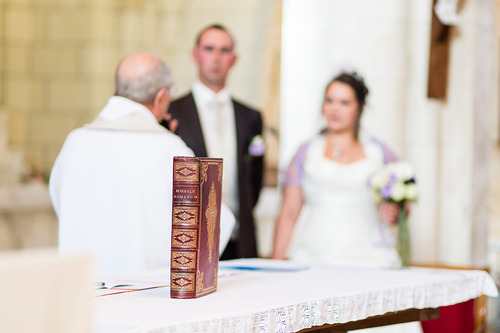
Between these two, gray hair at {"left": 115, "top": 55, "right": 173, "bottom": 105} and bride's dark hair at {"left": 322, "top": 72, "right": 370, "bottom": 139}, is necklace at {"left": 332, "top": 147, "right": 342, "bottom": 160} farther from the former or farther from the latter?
gray hair at {"left": 115, "top": 55, "right": 173, "bottom": 105}

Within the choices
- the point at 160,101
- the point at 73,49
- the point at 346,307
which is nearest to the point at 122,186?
the point at 160,101

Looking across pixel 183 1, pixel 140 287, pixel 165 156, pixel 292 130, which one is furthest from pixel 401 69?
pixel 183 1

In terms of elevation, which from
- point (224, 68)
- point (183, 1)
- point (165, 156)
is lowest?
point (165, 156)

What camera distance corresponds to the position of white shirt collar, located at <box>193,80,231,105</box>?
223 inches

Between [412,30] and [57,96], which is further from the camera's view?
[57,96]

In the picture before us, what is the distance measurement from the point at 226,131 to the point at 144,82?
173 cm

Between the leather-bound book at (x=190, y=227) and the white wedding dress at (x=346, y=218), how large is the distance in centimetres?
307

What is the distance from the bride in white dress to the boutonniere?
0.41 metres

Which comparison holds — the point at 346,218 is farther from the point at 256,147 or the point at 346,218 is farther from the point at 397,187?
the point at 256,147

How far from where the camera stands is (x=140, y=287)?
2.87 m

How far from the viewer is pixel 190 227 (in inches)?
100

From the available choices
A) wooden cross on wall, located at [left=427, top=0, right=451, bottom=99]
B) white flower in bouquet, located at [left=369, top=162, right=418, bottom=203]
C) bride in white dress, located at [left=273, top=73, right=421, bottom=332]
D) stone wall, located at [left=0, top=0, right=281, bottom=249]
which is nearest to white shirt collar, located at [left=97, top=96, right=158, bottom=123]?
white flower in bouquet, located at [left=369, top=162, right=418, bottom=203]

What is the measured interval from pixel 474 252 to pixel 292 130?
1683mm

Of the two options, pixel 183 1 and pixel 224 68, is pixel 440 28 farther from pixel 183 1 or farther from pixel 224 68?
pixel 183 1
